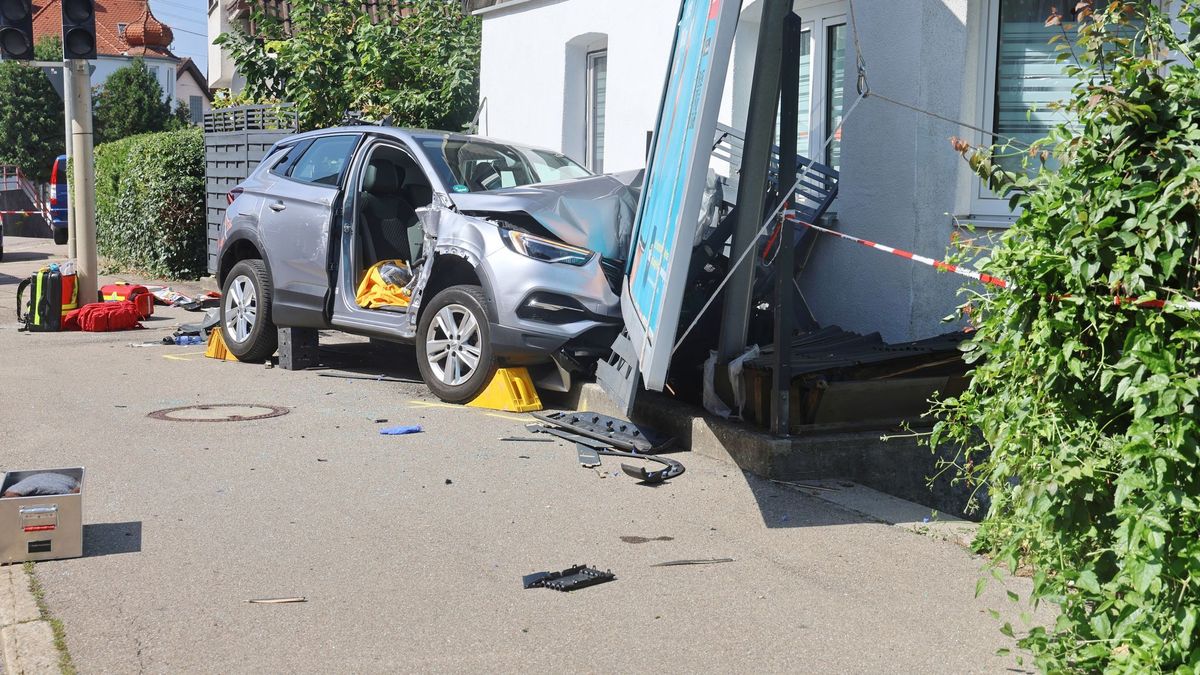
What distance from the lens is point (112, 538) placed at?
5414 mm

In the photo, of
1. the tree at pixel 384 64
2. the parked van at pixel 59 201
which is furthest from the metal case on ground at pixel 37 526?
the parked van at pixel 59 201

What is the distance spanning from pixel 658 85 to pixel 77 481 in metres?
7.44

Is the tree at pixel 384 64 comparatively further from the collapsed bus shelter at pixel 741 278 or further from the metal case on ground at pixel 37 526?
the metal case on ground at pixel 37 526

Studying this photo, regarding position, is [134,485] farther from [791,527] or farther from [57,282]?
[57,282]

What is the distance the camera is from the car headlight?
26.8 feet

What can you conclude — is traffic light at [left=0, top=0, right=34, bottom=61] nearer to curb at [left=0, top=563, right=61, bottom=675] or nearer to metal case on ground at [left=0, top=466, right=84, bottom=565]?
metal case on ground at [left=0, top=466, right=84, bottom=565]

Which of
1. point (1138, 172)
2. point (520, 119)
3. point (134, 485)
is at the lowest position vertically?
point (134, 485)

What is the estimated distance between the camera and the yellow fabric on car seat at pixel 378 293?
9539 millimetres

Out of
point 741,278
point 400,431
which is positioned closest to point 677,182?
point 741,278

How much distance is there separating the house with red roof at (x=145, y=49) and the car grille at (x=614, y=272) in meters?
70.1

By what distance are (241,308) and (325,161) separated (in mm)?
1510

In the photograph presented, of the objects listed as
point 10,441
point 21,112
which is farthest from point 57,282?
point 21,112

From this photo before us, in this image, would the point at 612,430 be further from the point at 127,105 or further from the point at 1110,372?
the point at 127,105

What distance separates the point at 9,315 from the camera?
15.1 meters
